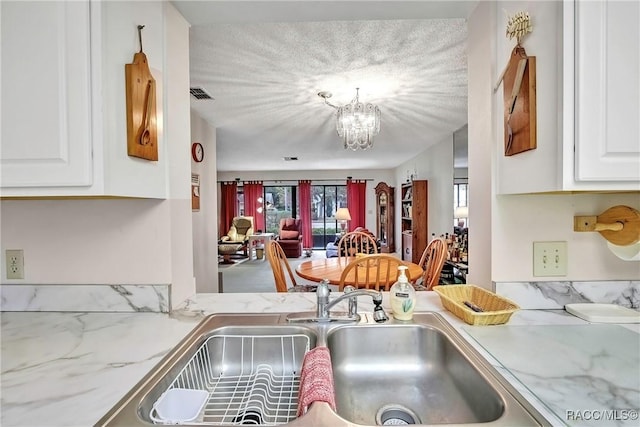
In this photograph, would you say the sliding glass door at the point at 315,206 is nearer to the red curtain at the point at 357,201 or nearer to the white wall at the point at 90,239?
the red curtain at the point at 357,201

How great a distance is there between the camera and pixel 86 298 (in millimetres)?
1176

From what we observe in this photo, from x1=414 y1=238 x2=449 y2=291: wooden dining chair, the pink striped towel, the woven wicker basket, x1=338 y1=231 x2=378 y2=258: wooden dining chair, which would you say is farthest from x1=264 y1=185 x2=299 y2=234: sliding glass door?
the pink striped towel

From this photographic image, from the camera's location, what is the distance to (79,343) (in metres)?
0.92

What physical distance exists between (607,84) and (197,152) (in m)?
3.27

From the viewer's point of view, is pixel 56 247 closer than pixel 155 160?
No

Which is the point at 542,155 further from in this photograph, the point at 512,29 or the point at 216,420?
the point at 216,420

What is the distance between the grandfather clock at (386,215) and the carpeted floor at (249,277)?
2.47 meters

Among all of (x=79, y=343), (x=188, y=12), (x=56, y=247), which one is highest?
(x=188, y=12)

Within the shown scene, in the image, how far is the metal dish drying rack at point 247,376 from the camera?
0.78 meters

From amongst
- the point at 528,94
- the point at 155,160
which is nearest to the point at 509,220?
the point at 528,94

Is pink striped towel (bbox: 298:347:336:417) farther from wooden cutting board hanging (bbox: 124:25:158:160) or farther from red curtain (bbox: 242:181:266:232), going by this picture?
red curtain (bbox: 242:181:266:232)

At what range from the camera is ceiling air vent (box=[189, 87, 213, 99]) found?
270 centimetres

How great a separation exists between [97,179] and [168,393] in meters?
0.59

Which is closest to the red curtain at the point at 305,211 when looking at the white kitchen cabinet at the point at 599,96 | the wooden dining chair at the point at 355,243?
the wooden dining chair at the point at 355,243
